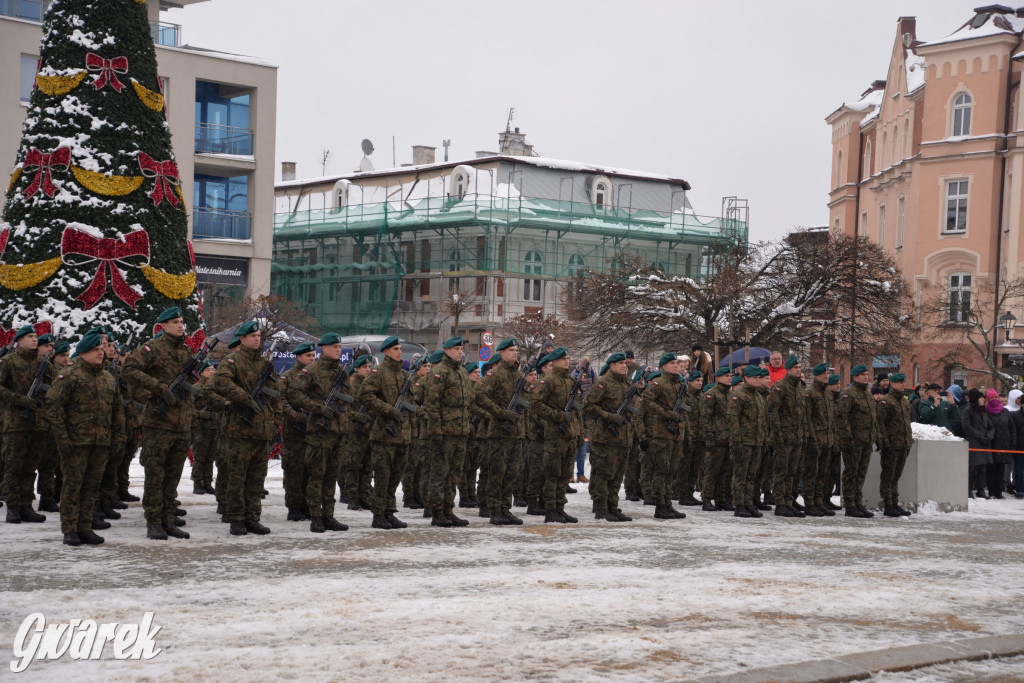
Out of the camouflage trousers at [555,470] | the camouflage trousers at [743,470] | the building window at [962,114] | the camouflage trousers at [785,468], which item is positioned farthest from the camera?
the building window at [962,114]

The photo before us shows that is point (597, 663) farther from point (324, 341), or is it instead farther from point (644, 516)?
point (644, 516)

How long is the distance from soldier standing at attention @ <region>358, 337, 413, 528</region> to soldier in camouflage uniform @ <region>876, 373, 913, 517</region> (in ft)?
21.6

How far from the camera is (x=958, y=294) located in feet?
168

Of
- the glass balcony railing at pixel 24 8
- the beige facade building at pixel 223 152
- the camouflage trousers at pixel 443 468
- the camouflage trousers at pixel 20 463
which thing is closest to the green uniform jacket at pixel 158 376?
the camouflage trousers at pixel 20 463

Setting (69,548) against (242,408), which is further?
(242,408)

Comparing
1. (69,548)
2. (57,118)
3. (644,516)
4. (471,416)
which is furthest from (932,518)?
(57,118)

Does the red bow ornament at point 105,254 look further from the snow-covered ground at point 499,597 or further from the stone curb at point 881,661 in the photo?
the stone curb at point 881,661

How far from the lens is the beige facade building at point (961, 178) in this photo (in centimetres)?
5003

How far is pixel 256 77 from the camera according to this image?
4541cm

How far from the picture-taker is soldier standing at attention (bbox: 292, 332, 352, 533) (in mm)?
12664

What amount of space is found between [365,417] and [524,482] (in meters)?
3.28

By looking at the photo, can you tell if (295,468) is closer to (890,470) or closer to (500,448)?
(500,448)

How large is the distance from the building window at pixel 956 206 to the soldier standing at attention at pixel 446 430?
4327 cm

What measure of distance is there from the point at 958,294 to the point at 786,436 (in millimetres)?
38440
